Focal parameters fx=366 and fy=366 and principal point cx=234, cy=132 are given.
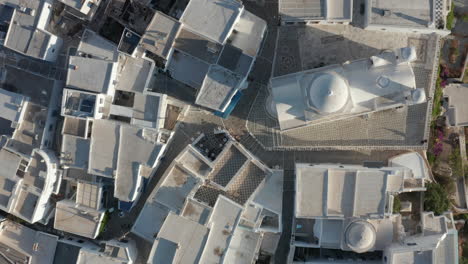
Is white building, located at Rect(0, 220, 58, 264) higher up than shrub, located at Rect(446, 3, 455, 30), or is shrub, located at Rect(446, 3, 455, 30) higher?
shrub, located at Rect(446, 3, 455, 30)

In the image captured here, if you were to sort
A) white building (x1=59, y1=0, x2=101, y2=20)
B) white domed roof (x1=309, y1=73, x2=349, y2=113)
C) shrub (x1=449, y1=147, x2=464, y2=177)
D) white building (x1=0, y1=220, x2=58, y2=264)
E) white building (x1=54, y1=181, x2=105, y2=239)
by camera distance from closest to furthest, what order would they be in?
white domed roof (x1=309, y1=73, x2=349, y2=113) → white building (x1=59, y1=0, x2=101, y2=20) → white building (x1=54, y1=181, x2=105, y2=239) → shrub (x1=449, y1=147, x2=464, y2=177) → white building (x1=0, y1=220, x2=58, y2=264)

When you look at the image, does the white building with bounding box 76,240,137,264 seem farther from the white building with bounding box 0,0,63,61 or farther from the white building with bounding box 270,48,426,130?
the white building with bounding box 270,48,426,130

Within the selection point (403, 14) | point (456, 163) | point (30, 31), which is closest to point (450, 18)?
point (403, 14)

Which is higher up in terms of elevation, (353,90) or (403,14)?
(403,14)

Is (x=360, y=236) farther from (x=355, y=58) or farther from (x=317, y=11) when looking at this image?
(x=317, y=11)

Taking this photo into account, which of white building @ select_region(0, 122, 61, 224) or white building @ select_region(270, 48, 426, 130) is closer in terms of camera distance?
white building @ select_region(270, 48, 426, 130)

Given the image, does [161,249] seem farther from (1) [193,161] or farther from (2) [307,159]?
(2) [307,159]

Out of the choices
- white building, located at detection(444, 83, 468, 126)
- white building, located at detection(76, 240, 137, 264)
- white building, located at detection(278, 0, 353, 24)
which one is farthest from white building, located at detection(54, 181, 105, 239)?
white building, located at detection(444, 83, 468, 126)
